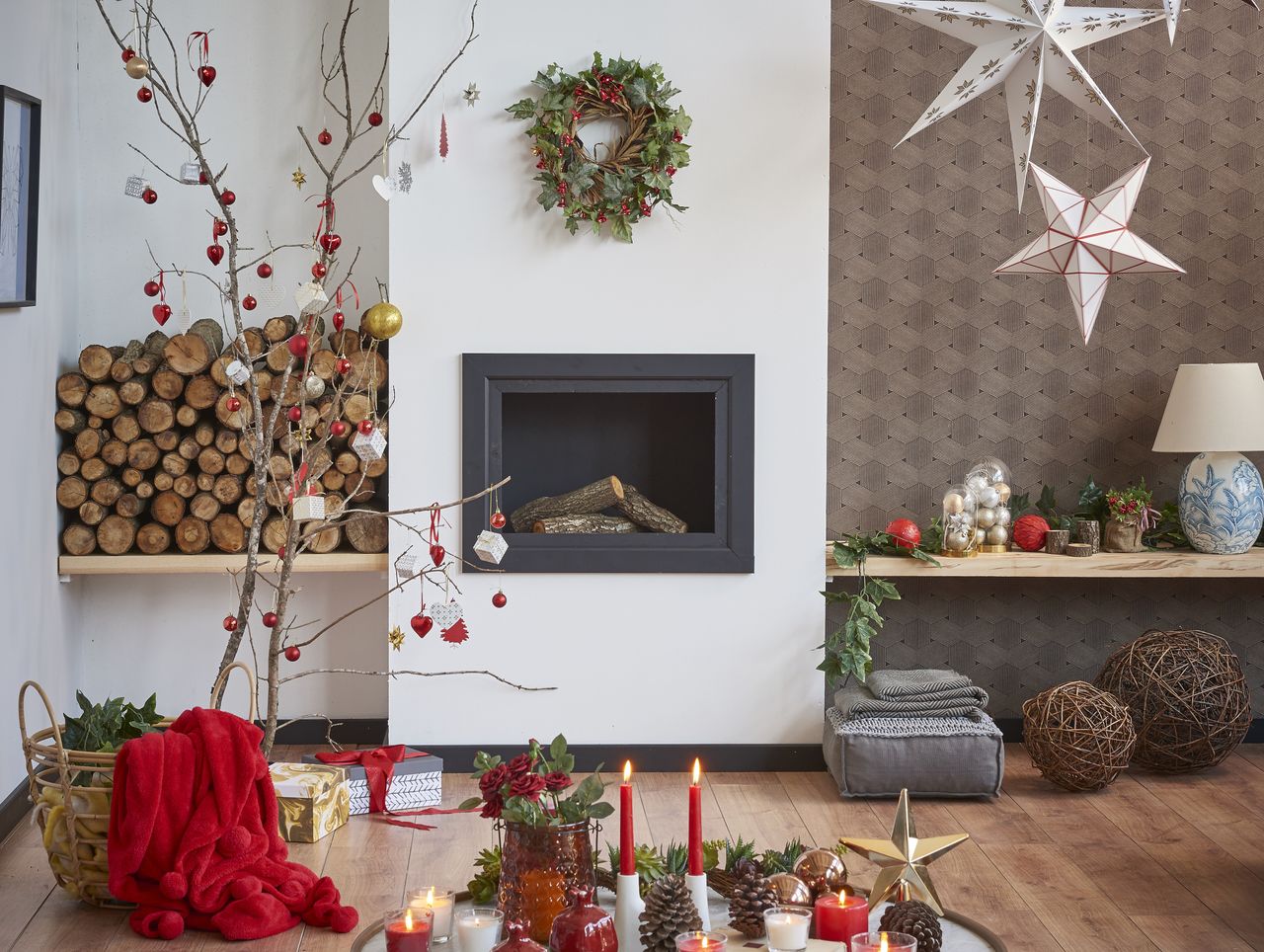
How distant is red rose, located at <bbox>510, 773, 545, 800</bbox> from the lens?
2.12m

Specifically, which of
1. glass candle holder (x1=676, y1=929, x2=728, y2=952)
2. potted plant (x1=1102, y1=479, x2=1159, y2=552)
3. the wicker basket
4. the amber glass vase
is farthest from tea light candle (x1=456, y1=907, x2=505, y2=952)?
potted plant (x1=1102, y1=479, x2=1159, y2=552)

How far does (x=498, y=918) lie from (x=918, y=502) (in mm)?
2682

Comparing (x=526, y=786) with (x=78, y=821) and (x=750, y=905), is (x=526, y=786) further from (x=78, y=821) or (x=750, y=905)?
(x=78, y=821)

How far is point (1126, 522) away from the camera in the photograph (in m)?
4.02

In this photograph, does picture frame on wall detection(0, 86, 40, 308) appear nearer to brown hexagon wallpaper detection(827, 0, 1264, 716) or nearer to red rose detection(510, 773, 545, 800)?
red rose detection(510, 773, 545, 800)

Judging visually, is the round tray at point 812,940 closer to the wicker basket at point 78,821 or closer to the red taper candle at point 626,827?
the red taper candle at point 626,827

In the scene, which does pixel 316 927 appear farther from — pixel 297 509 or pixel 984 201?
pixel 984 201

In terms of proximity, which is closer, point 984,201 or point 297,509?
point 297,509

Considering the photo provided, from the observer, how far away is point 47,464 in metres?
3.85

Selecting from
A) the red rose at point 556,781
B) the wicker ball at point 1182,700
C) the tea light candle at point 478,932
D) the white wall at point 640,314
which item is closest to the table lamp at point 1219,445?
the wicker ball at point 1182,700

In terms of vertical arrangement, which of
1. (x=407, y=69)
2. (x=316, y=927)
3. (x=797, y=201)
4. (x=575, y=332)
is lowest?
(x=316, y=927)

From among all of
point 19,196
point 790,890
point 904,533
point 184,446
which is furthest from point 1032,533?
point 19,196

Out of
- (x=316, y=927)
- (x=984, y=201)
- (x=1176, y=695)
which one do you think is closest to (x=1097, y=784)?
(x=1176, y=695)

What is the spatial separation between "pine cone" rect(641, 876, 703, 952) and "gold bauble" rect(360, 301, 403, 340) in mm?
2275
